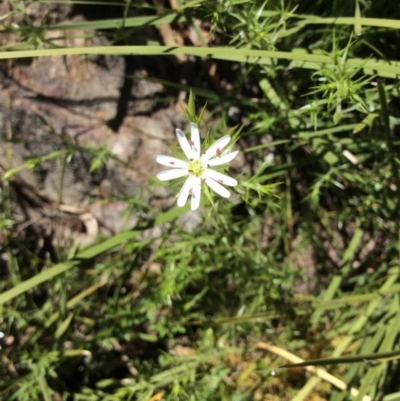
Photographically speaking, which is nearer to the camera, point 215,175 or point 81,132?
point 215,175

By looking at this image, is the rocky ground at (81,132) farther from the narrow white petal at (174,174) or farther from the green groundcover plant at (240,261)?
the narrow white petal at (174,174)

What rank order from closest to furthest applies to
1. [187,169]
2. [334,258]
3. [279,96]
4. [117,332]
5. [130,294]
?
[187,169] < [279,96] < [117,332] < [130,294] < [334,258]

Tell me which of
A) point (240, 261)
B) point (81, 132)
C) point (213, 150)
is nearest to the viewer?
point (213, 150)

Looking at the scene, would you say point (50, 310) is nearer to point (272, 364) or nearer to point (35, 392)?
point (35, 392)

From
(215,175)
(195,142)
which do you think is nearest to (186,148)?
(195,142)

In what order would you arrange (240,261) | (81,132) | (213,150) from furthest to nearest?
(81,132), (240,261), (213,150)

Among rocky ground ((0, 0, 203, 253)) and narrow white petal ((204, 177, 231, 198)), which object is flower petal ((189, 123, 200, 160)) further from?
rocky ground ((0, 0, 203, 253))

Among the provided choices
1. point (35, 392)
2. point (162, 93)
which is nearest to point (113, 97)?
point (162, 93)

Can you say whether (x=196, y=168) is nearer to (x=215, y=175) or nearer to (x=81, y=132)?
(x=215, y=175)
